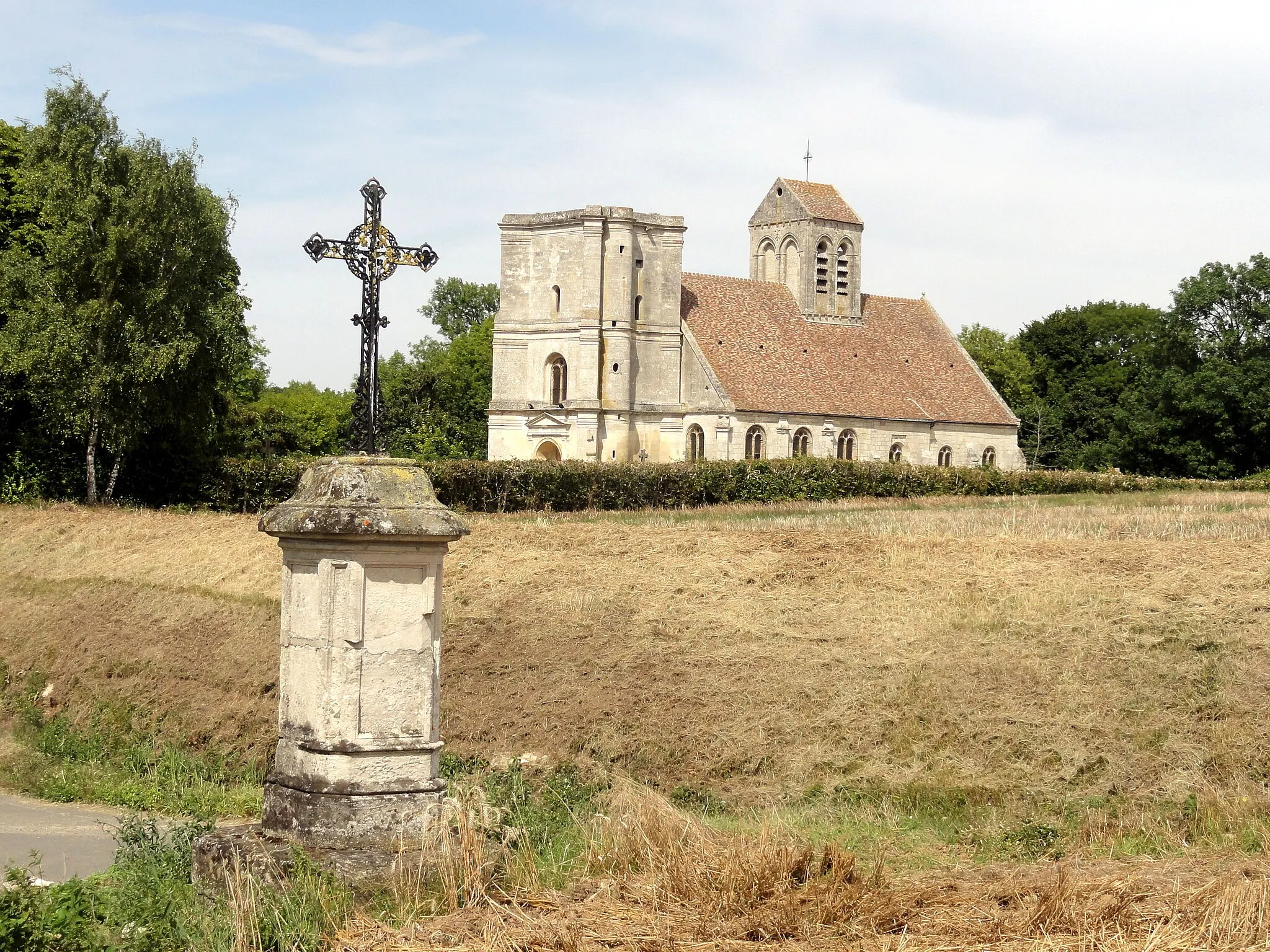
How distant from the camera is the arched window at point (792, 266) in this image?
203 ft

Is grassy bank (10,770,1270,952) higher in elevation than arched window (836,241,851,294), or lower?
lower

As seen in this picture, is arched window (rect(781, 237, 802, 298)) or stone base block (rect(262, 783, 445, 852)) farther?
arched window (rect(781, 237, 802, 298))

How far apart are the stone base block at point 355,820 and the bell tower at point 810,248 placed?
54.5 meters

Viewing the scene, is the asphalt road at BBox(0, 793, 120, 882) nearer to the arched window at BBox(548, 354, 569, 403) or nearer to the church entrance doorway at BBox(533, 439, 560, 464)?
the church entrance doorway at BBox(533, 439, 560, 464)

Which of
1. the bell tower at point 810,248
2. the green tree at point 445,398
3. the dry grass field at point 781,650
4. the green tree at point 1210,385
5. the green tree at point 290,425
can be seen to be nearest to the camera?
the dry grass field at point 781,650

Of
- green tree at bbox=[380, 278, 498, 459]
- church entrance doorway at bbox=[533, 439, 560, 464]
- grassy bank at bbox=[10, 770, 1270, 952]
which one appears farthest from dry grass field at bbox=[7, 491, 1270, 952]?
green tree at bbox=[380, 278, 498, 459]

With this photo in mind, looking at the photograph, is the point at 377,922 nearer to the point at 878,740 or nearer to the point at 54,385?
the point at 878,740

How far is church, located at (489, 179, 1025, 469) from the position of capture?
53406 millimetres

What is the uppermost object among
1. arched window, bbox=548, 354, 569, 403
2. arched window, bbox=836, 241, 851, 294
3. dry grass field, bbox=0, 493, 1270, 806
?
arched window, bbox=836, 241, 851, 294

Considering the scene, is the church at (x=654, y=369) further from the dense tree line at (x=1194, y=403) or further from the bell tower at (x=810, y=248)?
the dense tree line at (x=1194, y=403)

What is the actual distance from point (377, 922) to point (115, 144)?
29970 mm

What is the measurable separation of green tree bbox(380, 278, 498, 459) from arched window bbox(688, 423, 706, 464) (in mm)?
16707

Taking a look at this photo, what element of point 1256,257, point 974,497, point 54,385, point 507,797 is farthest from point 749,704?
point 1256,257

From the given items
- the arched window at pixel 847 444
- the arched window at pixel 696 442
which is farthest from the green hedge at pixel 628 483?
the arched window at pixel 696 442
